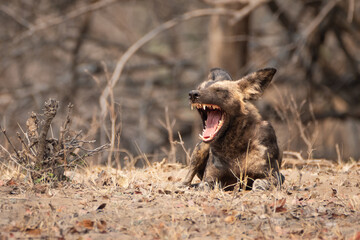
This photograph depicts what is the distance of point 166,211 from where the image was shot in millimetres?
4180

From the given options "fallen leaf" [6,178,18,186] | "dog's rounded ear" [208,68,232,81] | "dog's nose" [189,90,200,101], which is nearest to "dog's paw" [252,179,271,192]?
"dog's nose" [189,90,200,101]

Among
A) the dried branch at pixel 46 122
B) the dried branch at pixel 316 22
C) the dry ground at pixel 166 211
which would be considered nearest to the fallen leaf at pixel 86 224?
the dry ground at pixel 166 211

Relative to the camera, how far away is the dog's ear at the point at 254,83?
5.13 meters

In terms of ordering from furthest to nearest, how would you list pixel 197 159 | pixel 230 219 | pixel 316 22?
pixel 316 22 < pixel 197 159 < pixel 230 219

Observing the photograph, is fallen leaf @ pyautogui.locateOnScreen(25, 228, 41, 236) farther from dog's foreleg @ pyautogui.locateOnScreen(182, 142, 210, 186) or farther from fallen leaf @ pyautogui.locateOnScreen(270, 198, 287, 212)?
dog's foreleg @ pyautogui.locateOnScreen(182, 142, 210, 186)

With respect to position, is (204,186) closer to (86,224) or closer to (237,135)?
(237,135)

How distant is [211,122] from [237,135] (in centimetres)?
27

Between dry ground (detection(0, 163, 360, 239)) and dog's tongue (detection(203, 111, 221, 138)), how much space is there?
1.81ft

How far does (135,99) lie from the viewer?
14430 mm

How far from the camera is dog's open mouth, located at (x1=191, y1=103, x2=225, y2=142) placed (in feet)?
16.2

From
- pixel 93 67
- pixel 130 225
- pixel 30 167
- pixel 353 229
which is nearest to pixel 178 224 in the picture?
pixel 130 225

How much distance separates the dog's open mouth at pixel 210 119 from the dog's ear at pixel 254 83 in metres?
0.30

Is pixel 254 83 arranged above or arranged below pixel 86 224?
above

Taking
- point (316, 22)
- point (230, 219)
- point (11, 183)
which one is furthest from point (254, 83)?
point (316, 22)
